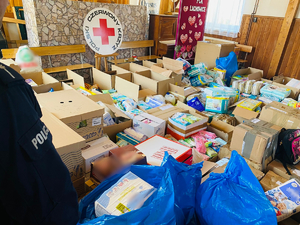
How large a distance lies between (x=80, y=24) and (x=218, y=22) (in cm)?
315

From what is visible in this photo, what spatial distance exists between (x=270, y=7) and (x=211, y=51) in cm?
156

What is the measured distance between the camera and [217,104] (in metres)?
2.39

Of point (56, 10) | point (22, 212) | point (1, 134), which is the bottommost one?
point (22, 212)

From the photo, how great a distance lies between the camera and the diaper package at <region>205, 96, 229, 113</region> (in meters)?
2.38

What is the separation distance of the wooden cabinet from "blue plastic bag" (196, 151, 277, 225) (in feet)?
11.8

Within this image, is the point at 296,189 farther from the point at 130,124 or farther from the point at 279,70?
the point at 279,70

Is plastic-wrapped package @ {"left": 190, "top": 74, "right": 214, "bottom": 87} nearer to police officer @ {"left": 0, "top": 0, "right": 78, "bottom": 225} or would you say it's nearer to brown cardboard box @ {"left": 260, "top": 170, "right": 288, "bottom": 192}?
brown cardboard box @ {"left": 260, "top": 170, "right": 288, "bottom": 192}

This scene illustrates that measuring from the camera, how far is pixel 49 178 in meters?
0.61

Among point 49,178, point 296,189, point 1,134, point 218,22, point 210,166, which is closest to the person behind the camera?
point 1,134

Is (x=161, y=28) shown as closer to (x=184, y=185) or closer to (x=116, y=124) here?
(x=116, y=124)

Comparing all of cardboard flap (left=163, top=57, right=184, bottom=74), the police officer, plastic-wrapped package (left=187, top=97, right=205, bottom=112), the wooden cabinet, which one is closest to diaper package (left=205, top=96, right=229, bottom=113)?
plastic-wrapped package (left=187, top=97, right=205, bottom=112)

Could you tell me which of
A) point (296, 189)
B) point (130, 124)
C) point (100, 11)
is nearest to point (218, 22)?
point (100, 11)

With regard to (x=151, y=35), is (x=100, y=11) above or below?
above

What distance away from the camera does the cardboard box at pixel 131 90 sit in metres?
2.45
